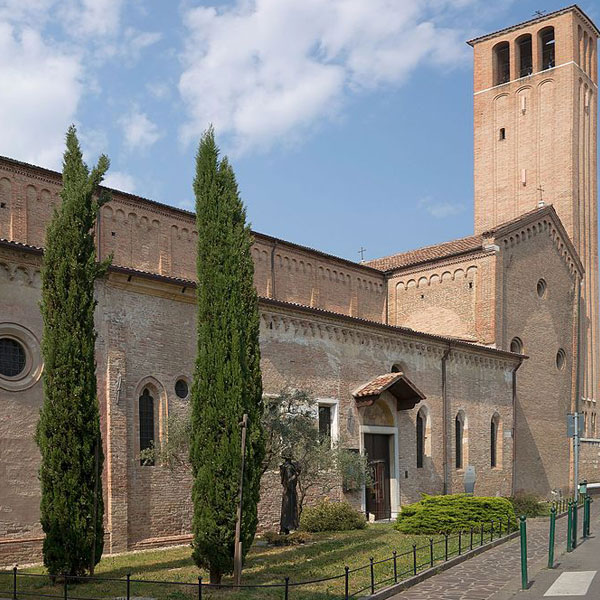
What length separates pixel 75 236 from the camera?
13.1 m

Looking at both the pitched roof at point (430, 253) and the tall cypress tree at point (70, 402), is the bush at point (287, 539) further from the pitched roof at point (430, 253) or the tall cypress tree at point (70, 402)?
the pitched roof at point (430, 253)

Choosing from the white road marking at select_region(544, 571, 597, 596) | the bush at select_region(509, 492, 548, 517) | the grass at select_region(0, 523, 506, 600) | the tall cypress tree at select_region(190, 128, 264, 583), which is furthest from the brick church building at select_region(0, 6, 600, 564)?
the white road marking at select_region(544, 571, 597, 596)

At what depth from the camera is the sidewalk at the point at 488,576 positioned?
482 inches

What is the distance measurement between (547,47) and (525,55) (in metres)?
1.15

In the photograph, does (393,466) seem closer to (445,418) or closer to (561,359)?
(445,418)

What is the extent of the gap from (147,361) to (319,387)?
6.02m

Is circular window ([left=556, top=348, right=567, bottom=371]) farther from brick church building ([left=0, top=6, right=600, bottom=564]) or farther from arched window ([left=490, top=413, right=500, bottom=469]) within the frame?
arched window ([left=490, top=413, right=500, bottom=469])

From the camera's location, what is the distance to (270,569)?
1388cm

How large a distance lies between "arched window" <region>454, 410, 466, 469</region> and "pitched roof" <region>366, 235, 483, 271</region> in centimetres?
729

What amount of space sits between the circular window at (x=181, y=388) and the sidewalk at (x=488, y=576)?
7101 millimetres

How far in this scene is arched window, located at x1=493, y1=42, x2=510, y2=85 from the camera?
4172 cm

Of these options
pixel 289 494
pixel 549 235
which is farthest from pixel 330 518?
pixel 549 235

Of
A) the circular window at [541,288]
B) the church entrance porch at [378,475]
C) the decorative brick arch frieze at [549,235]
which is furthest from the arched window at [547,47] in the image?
the church entrance porch at [378,475]

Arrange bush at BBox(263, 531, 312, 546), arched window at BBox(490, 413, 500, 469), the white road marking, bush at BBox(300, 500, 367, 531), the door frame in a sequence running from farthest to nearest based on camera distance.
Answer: arched window at BBox(490, 413, 500, 469)
the door frame
bush at BBox(300, 500, 367, 531)
bush at BBox(263, 531, 312, 546)
the white road marking
